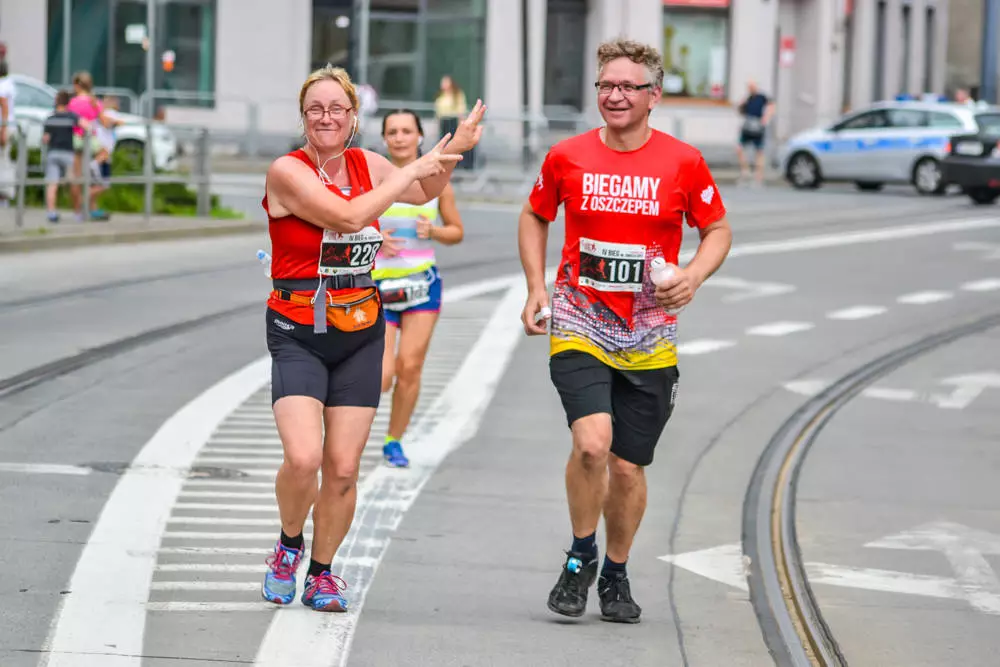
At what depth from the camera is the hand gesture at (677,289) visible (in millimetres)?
5801

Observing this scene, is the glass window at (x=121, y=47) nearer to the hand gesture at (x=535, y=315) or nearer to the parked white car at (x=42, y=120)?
the parked white car at (x=42, y=120)

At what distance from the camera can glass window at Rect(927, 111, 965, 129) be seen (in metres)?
30.5

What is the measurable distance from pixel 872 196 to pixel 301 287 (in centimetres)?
2589

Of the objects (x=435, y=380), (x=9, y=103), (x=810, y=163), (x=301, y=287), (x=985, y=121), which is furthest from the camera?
(x=810, y=163)

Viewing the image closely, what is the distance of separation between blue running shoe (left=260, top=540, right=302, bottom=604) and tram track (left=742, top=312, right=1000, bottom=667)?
1511 millimetres

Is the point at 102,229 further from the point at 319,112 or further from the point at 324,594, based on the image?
the point at 319,112

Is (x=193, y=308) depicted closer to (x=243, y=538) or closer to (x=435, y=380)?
(x=435, y=380)

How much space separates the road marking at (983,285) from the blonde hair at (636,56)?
1193 centimetres

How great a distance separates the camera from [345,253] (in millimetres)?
5840

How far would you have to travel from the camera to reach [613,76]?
19.4 ft

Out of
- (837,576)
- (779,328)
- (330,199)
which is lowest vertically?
(837,576)

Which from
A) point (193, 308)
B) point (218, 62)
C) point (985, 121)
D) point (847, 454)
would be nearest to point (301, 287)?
point (847, 454)

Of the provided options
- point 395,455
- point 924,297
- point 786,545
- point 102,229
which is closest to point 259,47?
point 102,229

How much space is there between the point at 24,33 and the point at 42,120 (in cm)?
1215
